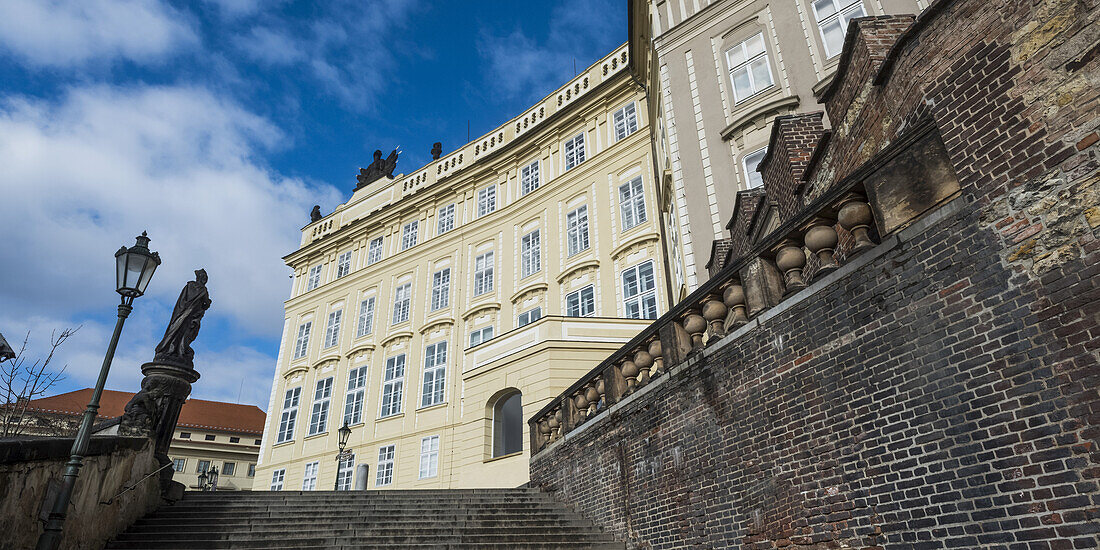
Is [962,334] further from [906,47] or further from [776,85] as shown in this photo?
[776,85]

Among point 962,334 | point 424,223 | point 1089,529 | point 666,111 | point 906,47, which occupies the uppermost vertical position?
point 424,223

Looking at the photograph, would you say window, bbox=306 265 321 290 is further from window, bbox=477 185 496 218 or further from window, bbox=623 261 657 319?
window, bbox=623 261 657 319

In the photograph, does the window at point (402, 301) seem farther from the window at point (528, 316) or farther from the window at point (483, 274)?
the window at point (528, 316)

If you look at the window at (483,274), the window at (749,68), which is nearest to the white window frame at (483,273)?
the window at (483,274)

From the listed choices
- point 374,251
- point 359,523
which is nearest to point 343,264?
point 374,251

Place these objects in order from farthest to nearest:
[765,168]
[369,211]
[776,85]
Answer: [369,211], [776,85], [765,168]

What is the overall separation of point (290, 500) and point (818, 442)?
9036 millimetres

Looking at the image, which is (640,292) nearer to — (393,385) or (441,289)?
(441,289)

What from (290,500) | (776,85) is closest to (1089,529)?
(290,500)

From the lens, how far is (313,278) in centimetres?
3966

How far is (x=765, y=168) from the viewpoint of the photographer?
1092 cm

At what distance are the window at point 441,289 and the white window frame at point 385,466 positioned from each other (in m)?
6.87

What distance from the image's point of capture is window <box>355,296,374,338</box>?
34.3 m

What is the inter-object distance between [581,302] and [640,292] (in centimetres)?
282
